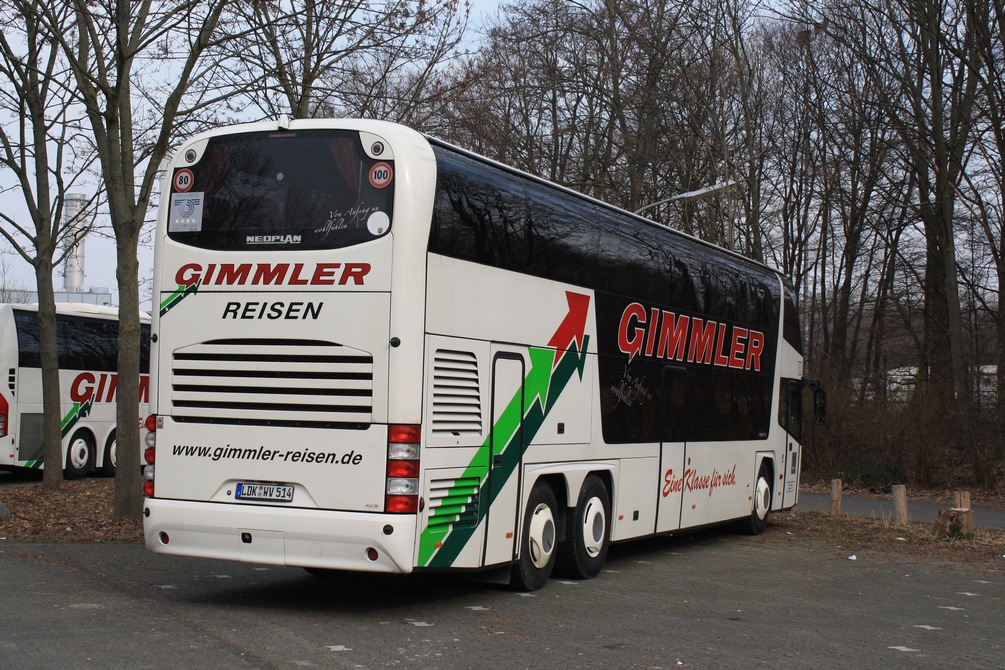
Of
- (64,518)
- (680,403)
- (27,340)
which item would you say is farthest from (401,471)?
(27,340)

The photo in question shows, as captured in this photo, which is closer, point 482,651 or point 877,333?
point 482,651

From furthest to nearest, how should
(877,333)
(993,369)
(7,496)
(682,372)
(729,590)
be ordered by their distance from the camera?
(877,333) < (993,369) < (7,496) < (682,372) < (729,590)

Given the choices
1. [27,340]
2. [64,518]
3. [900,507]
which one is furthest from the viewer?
[27,340]

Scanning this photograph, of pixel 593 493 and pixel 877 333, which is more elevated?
pixel 877 333

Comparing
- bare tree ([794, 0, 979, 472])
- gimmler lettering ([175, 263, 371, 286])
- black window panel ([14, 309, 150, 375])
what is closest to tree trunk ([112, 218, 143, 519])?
gimmler lettering ([175, 263, 371, 286])

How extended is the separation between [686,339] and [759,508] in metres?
4.14

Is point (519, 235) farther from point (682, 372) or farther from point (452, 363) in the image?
point (682, 372)

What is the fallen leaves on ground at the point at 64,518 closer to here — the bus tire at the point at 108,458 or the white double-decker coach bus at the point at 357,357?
the bus tire at the point at 108,458

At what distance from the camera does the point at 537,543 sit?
35.6 feet

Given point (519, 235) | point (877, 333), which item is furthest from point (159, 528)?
point (877, 333)

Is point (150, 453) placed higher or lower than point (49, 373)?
lower

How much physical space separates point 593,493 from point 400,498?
142 inches

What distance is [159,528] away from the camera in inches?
371

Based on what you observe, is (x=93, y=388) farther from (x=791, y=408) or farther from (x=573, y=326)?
(x=573, y=326)
